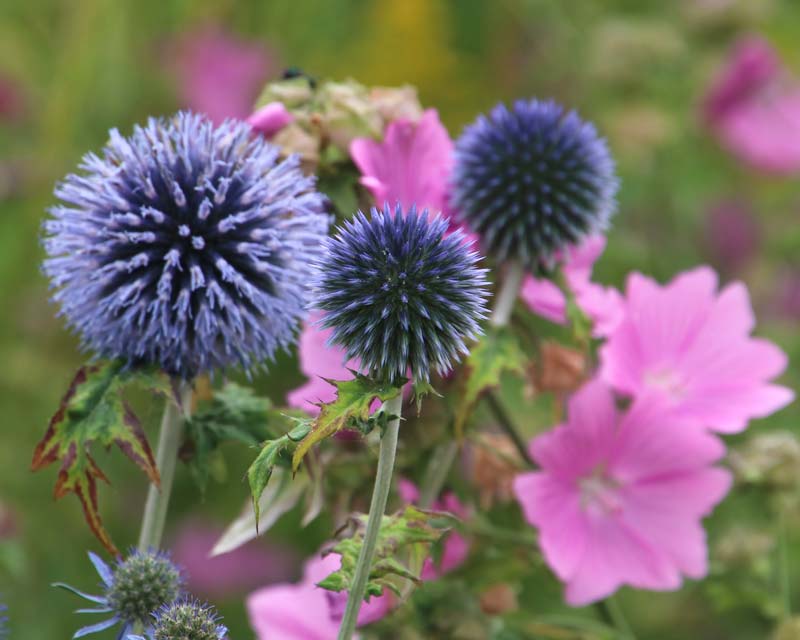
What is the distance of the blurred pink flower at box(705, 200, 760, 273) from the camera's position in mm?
2117

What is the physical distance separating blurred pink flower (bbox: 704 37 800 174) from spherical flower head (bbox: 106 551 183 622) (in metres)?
1.64

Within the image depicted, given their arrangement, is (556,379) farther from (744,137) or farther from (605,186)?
(744,137)

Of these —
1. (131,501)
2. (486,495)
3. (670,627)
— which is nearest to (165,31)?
(131,501)

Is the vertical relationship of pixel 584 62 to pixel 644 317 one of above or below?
above

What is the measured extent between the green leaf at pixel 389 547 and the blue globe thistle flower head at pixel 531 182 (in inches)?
12.4

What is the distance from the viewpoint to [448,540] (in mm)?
968

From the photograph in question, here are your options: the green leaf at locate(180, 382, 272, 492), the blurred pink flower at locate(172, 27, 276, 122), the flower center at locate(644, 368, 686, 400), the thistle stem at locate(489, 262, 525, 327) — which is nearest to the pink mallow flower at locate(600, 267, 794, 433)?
the flower center at locate(644, 368, 686, 400)

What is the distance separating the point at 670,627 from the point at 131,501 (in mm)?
952

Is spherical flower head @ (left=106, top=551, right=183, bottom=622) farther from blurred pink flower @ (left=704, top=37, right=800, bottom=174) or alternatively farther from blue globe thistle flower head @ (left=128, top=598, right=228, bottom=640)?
blurred pink flower @ (left=704, top=37, right=800, bottom=174)

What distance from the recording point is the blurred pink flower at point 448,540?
95 centimetres

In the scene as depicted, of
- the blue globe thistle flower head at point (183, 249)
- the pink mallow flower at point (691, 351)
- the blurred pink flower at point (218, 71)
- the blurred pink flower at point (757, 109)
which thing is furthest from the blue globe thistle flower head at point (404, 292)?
the blurred pink flower at point (218, 71)

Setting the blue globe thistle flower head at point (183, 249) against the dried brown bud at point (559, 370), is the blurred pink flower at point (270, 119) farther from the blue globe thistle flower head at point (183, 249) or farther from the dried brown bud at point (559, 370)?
the dried brown bud at point (559, 370)

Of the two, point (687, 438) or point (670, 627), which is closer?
point (687, 438)

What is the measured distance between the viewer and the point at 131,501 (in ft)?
6.57
